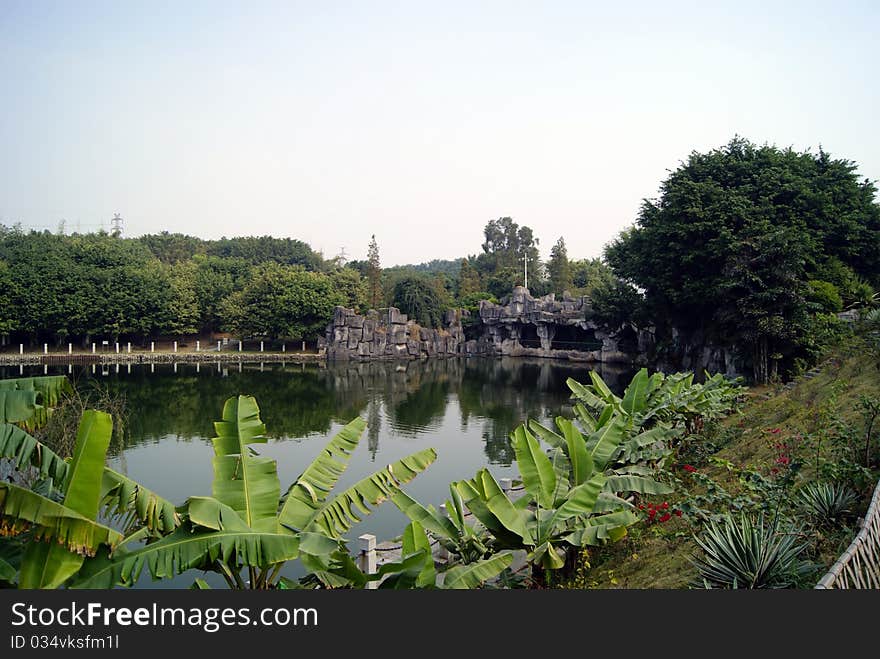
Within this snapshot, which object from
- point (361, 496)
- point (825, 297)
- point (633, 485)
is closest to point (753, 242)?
point (825, 297)

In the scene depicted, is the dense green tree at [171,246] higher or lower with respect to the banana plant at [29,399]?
higher

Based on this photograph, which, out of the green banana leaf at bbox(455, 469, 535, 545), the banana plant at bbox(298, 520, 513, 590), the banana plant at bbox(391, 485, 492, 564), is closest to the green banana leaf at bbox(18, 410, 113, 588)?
the banana plant at bbox(298, 520, 513, 590)

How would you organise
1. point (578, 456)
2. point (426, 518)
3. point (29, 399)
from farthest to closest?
point (578, 456)
point (426, 518)
point (29, 399)

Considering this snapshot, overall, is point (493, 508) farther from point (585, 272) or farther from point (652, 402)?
point (585, 272)

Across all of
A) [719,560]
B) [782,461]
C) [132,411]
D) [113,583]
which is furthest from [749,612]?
[132,411]

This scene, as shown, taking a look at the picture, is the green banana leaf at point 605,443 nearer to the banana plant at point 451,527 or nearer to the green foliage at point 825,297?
the banana plant at point 451,527

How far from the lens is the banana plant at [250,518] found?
386cm

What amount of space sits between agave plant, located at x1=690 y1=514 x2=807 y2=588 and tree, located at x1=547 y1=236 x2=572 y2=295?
48238mm

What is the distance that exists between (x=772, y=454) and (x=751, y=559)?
4.75 metres

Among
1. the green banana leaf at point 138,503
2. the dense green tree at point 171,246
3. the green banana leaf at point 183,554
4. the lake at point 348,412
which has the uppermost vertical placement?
the dense green tree at point 171,246

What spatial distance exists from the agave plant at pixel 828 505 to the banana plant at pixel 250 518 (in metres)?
3.11

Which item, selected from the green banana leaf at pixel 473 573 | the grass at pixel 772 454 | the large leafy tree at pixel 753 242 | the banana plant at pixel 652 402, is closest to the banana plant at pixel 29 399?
the green banana leaf at pixel 473 573

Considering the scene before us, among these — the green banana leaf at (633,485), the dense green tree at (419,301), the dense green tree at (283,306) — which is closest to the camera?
the green banana leaf at (633,485)

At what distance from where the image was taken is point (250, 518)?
4500mm
